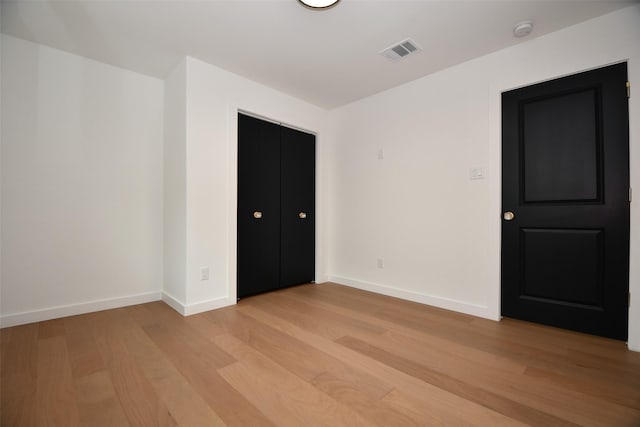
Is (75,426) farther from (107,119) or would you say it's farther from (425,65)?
(425,65)

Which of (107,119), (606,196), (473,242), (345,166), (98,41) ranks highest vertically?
(98,41)

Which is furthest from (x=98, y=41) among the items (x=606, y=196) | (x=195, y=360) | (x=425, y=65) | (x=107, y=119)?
(x=606, y=196)

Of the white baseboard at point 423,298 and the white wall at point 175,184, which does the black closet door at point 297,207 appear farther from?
the white wall at point 175,184

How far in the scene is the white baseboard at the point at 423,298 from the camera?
261 cm

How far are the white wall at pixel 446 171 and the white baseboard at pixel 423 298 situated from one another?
0.03ft

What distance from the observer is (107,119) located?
9.13ft

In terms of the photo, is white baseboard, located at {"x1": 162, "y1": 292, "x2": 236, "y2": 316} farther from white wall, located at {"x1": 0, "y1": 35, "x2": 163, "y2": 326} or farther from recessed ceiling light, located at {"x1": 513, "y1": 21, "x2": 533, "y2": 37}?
recessed ceiling light, located at {"x1": 513, "y1": 21, "x2": 533, "y2": 37}

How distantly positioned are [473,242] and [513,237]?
0.32 meters

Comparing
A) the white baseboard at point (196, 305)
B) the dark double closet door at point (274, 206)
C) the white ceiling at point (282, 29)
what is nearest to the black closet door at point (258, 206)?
the dark double closet door at point (274, 206)

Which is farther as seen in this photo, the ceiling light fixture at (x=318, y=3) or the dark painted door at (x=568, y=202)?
the dark painted door at (x=568, y=202)

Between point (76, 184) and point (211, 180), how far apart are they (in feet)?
3.98

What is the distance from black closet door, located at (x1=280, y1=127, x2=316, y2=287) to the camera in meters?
3.55

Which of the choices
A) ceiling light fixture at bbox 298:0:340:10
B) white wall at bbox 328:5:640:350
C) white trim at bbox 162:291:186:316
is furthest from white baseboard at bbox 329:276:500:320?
ceiling light fixture at bbox 298:0:340:10

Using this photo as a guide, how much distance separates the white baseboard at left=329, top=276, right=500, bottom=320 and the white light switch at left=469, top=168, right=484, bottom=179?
3.98 feet
